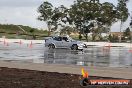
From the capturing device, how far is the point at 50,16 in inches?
3969

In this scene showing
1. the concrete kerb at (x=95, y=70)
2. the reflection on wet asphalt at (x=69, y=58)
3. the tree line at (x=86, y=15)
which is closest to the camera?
the concrete kerb at (x=95, y=70)

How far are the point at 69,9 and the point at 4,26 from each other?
41.5 m

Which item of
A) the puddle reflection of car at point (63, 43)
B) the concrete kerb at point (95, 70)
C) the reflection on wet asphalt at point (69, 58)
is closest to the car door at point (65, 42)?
the puddle reflection of car at point (63, 43)

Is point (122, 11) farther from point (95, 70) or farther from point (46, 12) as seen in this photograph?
point (95, 70)

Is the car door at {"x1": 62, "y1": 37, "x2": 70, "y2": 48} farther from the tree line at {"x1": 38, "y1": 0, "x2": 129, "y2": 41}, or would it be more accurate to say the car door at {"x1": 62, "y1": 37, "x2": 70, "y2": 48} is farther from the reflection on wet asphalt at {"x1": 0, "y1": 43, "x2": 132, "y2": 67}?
the tree line at {"x1": 38, "y1": 0, "x2": 129, "y2": 41}

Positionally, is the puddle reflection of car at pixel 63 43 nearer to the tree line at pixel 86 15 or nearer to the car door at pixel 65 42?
the car door at pixel 65 42

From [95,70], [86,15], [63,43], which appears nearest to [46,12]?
[86,15]

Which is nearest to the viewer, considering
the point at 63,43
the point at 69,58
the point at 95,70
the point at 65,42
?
the point at 95,70

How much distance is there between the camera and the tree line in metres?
92.2

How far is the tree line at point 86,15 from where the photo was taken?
9219 cm

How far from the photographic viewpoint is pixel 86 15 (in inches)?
3590

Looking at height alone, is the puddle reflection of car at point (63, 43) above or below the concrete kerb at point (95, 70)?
above

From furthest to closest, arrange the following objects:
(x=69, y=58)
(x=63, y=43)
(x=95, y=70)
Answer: (x=63, y=43) → (x=69, y=58) → (x=95, y=70)

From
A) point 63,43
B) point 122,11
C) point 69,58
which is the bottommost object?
point 69,58
